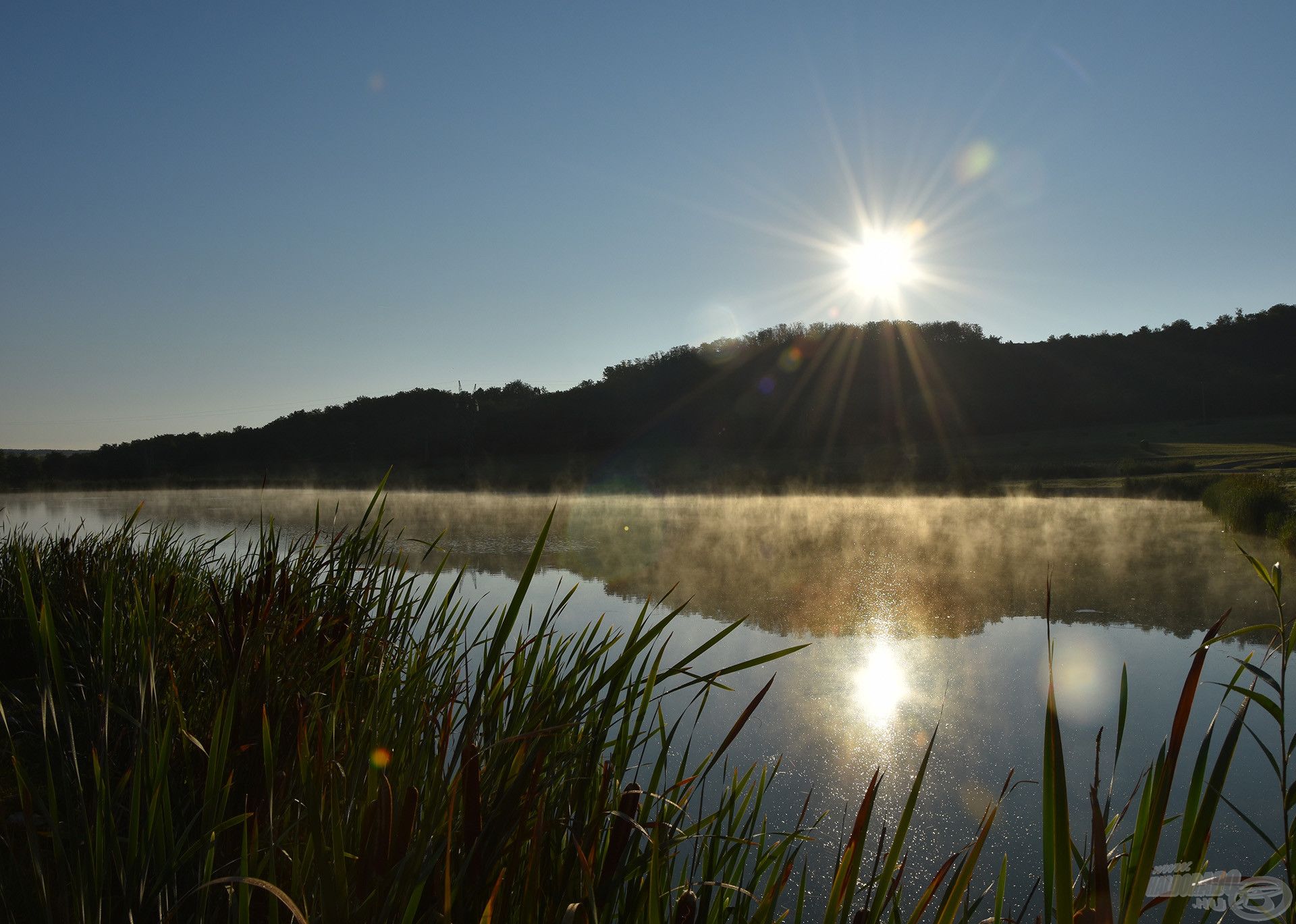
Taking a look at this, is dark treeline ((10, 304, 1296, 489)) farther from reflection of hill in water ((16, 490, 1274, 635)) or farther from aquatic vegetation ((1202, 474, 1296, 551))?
aquatic vegetation ((1202, 474, 1296, 551))

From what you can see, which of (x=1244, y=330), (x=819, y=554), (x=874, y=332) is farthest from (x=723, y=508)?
(x=1244, y=330)

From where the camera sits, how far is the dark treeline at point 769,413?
112 ft

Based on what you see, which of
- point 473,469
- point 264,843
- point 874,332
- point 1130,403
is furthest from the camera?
point 874,332

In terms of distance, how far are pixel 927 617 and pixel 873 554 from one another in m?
3.53

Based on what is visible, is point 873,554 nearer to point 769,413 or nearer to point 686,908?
point 686,908

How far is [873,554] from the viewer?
35.0 ft

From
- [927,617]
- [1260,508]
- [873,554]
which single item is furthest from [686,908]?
[1260,508]

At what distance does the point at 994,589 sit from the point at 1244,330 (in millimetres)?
46699

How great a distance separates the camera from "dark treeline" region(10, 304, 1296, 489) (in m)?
34.1

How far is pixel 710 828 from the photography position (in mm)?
1593

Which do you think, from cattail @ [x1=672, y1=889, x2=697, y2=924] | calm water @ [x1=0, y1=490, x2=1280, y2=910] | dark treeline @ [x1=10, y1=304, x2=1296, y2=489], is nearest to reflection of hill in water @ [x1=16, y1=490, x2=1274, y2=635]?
calm water @ [x1=0, y1=490, x2=1280, y2=910]

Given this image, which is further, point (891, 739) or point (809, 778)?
point (891, 739)

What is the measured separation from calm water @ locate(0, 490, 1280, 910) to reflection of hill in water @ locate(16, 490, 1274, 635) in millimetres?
50

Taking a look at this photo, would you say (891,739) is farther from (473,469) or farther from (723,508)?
(473,469)
